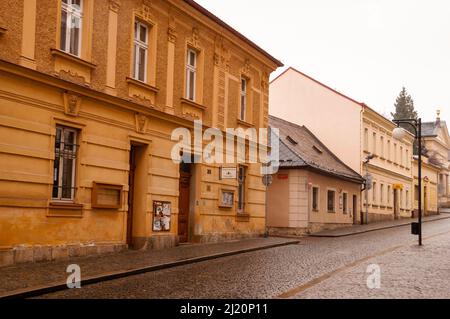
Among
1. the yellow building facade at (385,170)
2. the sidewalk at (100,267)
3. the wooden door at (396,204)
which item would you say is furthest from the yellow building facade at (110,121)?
the wooden door at (396,204)

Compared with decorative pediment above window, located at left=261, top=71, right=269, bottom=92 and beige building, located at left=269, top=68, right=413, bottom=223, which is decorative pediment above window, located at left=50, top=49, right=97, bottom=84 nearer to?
decorative pediment above window, located at left=261, top=71, right=269, bottom=92

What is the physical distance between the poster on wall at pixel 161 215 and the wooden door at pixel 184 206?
1454mm

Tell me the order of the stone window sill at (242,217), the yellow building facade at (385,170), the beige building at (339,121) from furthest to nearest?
the yellow building facade at (385,170) → the beige building at (339,121) → the stone window sill at (242,217)

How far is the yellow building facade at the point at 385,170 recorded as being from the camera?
38219mm

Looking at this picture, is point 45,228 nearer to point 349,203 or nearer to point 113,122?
point 113,122

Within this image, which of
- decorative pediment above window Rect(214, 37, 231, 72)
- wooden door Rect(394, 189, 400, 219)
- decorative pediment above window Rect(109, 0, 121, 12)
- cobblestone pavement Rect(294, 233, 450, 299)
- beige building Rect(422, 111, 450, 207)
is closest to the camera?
cobblestone pavement Rect(294, 233, 450, 299)

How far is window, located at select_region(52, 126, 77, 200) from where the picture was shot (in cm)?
1415

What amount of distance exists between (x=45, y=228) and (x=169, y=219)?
209 inches

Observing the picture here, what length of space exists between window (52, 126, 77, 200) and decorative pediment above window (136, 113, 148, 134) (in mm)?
2433

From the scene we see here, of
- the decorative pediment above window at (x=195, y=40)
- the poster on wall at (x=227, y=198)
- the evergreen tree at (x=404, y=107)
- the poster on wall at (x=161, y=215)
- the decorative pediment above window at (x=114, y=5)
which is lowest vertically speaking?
the poster on wall at (x=161, y=215)

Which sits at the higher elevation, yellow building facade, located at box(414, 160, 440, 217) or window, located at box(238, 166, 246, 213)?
yellow building facade, located at box(414, 160, 440, 217)

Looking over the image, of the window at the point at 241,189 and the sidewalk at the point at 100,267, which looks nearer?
the sidewalk at the point at 100,267

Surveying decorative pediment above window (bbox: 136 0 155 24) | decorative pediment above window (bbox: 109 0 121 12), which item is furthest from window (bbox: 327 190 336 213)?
decorative pediment above window (bbox: 109 0 121 12)

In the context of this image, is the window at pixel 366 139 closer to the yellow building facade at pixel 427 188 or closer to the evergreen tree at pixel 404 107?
the yellow building facade at pixel 427 188
